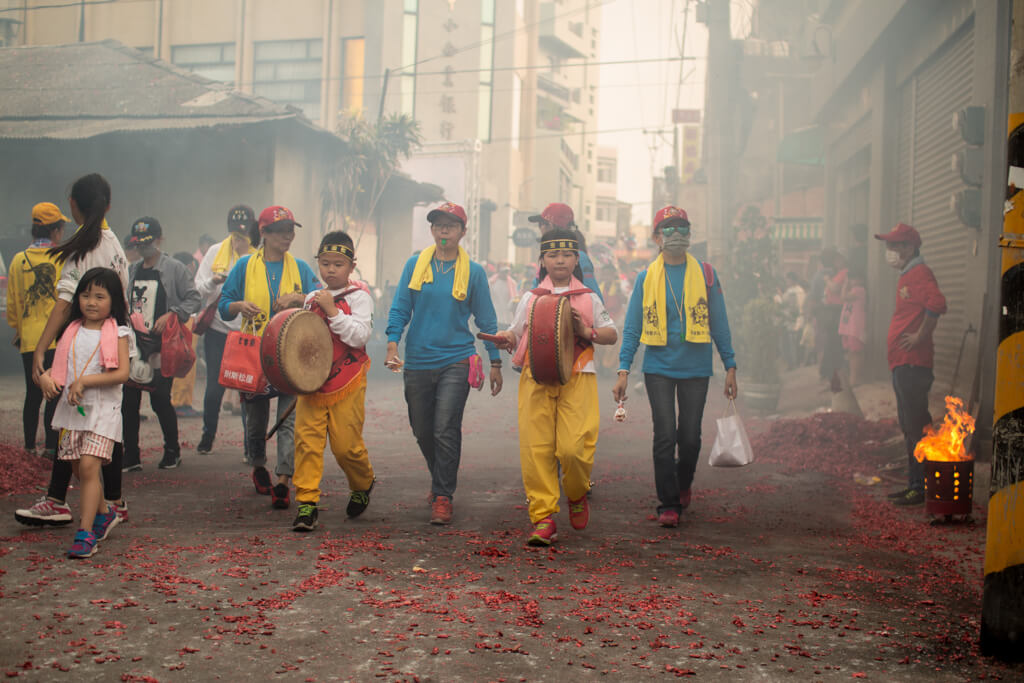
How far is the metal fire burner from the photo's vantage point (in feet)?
21.7

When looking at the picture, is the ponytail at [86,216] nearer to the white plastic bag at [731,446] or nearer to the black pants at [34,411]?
the black pants at [34,411]

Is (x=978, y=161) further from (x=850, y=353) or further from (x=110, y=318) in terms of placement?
(x=110, y=318)

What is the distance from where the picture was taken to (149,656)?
362 cm

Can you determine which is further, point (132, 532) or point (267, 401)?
point (267, 401)

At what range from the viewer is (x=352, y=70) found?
3459 cm

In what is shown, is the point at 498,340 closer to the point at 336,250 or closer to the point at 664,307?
the point at 336,250

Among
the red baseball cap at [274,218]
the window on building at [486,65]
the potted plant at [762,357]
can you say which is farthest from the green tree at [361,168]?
the window on building at [486,65]

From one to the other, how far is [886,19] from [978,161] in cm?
478

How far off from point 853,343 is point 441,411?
9207mm

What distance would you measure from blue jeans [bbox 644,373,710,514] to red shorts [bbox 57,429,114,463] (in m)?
3.43

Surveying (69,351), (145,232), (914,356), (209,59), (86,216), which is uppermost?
(209,59)

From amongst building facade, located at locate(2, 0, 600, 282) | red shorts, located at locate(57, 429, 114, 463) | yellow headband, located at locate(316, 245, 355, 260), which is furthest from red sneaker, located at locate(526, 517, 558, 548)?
building facade, located at locate(2, 0, 600, 282)

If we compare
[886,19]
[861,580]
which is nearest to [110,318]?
[861,580]

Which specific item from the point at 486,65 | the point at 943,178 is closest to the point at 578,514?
the point at 943,178
